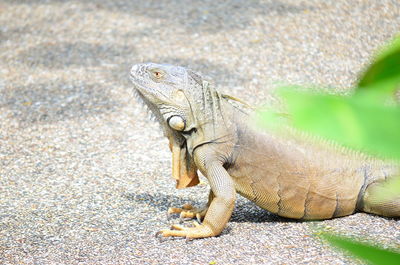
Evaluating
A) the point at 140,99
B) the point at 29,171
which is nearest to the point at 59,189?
Result: the point at 29,171

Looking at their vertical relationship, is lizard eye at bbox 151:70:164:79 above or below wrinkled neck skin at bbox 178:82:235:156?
above

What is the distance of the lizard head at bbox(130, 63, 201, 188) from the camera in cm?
401

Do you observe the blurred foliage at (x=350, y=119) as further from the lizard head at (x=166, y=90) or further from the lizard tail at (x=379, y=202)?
the lizard tail at (x=379, y=202)

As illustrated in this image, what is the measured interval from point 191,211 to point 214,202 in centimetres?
55

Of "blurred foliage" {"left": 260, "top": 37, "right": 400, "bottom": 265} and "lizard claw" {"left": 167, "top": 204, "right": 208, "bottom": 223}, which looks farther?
"lizard claw" {"left": 167, "top": 204, "right": 208, "bottom": 223}

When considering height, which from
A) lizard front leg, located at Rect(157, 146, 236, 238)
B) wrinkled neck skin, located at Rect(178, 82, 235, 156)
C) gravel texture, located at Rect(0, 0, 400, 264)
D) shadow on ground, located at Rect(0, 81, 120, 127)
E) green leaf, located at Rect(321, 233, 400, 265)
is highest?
green leaf, located at Rect(321, 233, 400, 265)

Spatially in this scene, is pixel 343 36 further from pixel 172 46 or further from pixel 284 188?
pixel 284 188

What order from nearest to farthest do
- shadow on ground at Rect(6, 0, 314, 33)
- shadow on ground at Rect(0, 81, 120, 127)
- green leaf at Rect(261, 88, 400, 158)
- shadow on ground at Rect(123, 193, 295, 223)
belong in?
green leaf at Rect(261, 88, 400, 158) → shadow on ground at Rect(123, 193, 295, 223) → shadow on ground at Rect(0, 81, 120, 127) → shadow on ground at Rect(6, 0, 314, 33)

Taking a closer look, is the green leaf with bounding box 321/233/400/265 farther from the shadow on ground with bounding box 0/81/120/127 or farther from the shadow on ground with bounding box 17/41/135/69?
the shadow on ground with bounding box 17/41/135/69

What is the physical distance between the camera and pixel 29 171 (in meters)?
5.50

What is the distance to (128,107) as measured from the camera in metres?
6.83

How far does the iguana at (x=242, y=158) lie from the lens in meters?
4.00

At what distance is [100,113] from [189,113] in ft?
9.40

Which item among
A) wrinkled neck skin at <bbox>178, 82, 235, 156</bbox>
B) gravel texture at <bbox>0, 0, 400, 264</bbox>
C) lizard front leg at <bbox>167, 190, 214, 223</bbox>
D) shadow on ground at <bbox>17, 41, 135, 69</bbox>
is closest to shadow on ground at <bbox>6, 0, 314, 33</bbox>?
gravel texture at <bbox>0, 0, 400, 264</bbox>
